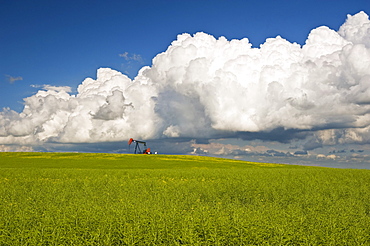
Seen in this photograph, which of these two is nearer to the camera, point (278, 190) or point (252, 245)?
point (252, 245)

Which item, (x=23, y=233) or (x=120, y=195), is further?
(x=120, y=195)

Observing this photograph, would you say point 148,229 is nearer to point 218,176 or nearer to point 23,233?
point 23,233

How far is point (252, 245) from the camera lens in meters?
11.1

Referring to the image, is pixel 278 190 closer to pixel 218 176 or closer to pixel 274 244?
pixel 218 176

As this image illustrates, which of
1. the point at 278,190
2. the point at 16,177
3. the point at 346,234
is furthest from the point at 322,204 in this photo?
the point at 16,177

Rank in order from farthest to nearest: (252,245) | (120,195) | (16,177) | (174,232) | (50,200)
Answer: (16,177) < (120,195) < (50,200) < (174,232) < (252,245)

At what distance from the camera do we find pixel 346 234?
12281 mm

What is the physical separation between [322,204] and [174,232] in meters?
13.7

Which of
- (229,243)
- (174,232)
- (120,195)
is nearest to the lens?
(229,243)

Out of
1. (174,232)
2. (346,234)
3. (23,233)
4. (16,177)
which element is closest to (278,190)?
(346,234)

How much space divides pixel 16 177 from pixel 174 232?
30308mm

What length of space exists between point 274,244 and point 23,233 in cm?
1013

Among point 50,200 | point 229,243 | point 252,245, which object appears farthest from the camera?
point 50,200

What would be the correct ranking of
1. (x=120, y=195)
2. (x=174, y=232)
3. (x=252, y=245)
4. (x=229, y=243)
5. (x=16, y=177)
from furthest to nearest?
1. (x=16, y=177)
2. (x=120, y=195)
3. (x=174, y=232)
4. (x=229, y=243)
5. (x=252, y=245)
